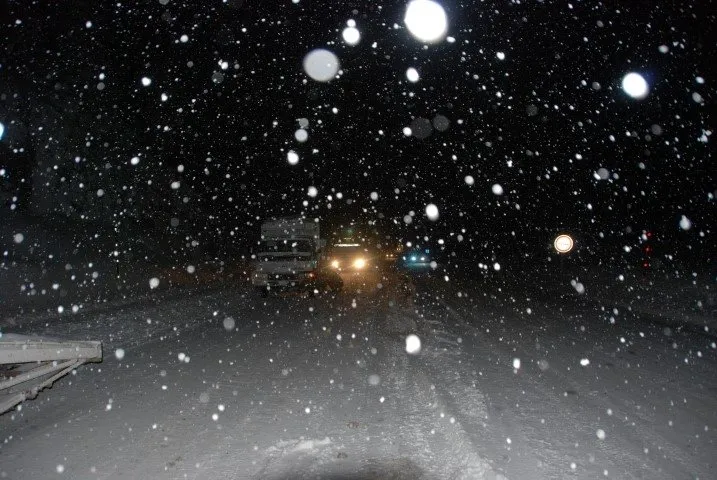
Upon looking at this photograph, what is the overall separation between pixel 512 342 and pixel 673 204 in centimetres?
2351

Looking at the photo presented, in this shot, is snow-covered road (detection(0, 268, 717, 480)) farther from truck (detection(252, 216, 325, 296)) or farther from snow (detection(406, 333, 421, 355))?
truck (detection(252, 216, 325, 296))

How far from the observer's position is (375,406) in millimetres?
6082

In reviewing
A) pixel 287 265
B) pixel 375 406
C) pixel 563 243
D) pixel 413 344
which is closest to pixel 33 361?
pixel 375 406

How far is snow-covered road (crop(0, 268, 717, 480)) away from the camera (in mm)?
4516

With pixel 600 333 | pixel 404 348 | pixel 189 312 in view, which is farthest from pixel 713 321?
pixel 189 312

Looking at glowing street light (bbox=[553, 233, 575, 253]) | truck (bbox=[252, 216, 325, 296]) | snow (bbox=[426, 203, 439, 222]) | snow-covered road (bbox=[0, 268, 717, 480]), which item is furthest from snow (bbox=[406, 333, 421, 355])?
snow (bbox=[426, 203, 439, 222])

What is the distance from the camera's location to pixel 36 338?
242 inches

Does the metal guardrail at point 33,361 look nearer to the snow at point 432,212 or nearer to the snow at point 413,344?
the snow at point 413,344

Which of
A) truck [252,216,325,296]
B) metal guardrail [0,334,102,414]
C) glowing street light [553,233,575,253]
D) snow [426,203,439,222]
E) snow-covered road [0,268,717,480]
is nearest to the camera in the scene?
snow-covered road [0,268,717,480]

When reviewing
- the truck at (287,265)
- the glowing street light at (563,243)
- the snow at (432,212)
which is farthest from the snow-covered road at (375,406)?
the snow at (432,212)

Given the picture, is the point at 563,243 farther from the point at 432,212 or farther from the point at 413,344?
the point at 432,212

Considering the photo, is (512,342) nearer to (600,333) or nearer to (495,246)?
(600,333)

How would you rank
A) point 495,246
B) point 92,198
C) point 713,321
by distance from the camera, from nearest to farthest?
point 713,321 < point 92,198 < point 495,246

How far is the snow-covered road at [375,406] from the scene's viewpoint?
4.52 meters
